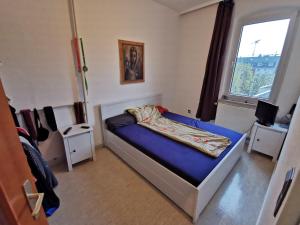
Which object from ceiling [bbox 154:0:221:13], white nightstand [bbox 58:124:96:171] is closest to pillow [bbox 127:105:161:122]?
white nightstand [bbox 58:124:96:171]

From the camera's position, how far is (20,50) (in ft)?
5.70

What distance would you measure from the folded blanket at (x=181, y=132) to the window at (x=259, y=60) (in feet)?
4.71

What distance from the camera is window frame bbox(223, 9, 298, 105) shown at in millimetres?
2301

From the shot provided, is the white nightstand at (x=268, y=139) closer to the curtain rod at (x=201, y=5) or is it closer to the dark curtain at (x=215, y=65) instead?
the dark curtain at (x=215, y=65)

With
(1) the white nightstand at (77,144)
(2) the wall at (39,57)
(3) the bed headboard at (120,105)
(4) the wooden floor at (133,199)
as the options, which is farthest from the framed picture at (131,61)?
(4) the wooden floor at (133,199)

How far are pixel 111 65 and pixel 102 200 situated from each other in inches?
82.3

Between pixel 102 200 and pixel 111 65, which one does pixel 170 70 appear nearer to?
pixel 111 65

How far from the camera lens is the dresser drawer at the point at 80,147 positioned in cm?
211

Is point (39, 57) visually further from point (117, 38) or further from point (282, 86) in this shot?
point (282, 86)

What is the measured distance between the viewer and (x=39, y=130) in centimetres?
204

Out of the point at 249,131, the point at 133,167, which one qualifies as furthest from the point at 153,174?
the point at 249,131

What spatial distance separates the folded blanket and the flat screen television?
0.96m

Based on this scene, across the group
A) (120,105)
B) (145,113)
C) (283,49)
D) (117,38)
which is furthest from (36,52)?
(283,49)

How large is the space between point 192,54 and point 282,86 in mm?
1877
